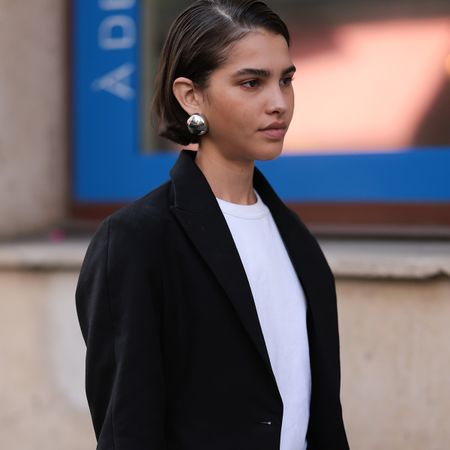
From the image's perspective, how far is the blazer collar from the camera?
70.3 inches

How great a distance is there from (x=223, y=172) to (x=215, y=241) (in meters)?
0.22

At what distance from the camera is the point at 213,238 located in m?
1.84

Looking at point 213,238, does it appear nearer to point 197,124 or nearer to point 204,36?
point 197,124

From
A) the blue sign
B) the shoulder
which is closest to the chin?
the shoulder

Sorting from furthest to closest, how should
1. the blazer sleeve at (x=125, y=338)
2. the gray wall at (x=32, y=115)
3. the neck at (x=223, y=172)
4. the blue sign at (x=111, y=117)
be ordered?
the blue sign at (x=111, y=117) < the gray wall at (x=32, y=115) < the neck at (x=223, y=172) < the blazer sleeve at (x=125, y=338)

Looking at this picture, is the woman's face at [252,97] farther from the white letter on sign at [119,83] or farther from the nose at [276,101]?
the white letter on sign at [119,83]

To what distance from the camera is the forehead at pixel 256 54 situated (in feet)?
6.01

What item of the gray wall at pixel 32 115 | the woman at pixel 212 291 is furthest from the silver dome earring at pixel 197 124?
the gray wall at pixel 32 115

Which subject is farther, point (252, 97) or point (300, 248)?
point (300, 248)

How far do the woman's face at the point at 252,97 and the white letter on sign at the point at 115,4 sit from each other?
2993mm

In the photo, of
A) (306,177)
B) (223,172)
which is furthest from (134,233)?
(306,177)

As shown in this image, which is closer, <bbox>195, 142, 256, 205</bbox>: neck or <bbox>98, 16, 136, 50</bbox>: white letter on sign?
<bbox>195, 142, 256, 205</bbox>: neck

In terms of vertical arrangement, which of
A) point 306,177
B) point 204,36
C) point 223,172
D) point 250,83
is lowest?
point 306,177

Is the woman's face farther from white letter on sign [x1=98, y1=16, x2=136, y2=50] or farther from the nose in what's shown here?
white letter on sign [x1=98, y1=16, x2=136, y2=50]
